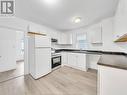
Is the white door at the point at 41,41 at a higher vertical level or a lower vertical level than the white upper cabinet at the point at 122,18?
lower

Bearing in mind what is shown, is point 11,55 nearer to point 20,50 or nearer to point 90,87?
point 20,50

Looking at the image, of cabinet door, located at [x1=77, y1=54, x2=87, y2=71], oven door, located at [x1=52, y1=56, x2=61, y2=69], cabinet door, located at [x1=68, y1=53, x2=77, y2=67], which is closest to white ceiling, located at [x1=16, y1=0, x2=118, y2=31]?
cabinet door, located at [x1=77, y1=54, x2=87, y2=71]

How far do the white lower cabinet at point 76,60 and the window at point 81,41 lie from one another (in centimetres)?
82

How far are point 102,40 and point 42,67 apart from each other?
273 cm

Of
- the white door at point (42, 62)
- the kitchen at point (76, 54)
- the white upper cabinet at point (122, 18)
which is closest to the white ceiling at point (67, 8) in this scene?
the kitchen at point (76, 54)

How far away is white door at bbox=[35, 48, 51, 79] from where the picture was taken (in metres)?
2.98

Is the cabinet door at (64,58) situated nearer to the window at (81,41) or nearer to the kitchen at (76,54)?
the kitchen at (76,54)

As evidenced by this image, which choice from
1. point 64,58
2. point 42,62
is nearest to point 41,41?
point 42,62

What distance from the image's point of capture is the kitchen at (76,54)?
150 centimetres

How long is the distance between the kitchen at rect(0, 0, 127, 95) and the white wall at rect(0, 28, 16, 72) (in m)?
0.48

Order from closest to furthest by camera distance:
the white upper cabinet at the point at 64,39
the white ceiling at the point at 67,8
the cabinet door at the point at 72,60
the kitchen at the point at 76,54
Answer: the kitchen at the point at 76,54, the white ceiling at the point at 67,8, the cabinet door at the point at 72,60, the white upper cabinet at the point at 64,39

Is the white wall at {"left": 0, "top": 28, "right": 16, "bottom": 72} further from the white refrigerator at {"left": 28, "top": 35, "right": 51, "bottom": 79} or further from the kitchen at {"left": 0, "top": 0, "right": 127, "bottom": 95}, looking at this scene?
the white refrigerator at {"left": 28, "top": 35, "right": 51, "bottom": 79}

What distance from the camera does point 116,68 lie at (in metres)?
1.29

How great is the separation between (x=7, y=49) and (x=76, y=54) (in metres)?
3.37
